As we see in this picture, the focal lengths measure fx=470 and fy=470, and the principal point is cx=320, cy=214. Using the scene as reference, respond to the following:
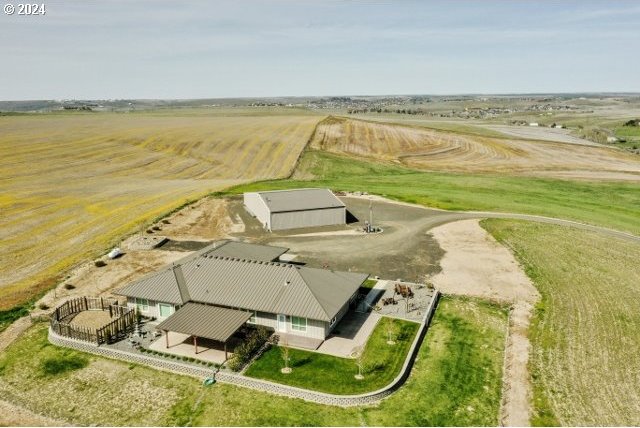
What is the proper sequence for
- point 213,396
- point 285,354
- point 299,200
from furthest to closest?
point 299,200
point 285,354
point 213,396

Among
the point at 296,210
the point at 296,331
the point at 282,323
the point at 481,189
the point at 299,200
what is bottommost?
the point at 296,331

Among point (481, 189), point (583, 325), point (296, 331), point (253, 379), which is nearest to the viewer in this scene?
point (253, 379)

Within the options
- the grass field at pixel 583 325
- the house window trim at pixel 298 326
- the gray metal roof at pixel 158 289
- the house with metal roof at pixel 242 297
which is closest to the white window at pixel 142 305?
the house with metal roof at pixel 242 297

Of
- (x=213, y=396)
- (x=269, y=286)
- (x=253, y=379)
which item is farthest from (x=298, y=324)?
(x=213, y=396)

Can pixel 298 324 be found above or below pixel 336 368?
above

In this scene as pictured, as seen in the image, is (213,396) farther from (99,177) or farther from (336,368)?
(99,177)

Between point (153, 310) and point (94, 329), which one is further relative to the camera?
point (153, 310)

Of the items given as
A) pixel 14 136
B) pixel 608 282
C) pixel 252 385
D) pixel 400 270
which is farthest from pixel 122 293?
pixel 14 136
